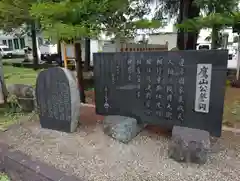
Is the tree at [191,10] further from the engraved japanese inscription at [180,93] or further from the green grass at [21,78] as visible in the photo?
the green grass at [21,78]

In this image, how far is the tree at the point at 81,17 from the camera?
11.7ft

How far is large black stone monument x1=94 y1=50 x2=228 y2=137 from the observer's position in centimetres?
274

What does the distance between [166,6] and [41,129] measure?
22.5ft

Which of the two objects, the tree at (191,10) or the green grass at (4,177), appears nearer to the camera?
the green grass at (4,177)

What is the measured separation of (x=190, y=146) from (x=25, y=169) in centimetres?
213

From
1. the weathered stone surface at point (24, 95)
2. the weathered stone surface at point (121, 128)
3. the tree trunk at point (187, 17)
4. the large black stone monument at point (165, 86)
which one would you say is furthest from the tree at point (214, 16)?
the weathered stone surface at point (24, 95)

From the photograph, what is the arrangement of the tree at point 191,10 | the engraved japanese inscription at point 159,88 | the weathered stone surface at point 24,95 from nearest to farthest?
1. the engraved japanese inscription at point 159,88
2. the weathered stone surface at point 24,95
3. the tree at point 191,10

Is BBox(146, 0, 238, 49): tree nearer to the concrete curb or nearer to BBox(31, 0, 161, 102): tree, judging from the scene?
BBox(31, 0, 161, 102): tree

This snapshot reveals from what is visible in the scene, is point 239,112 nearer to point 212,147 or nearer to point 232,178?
point 212,147

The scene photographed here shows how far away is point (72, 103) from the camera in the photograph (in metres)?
3.40

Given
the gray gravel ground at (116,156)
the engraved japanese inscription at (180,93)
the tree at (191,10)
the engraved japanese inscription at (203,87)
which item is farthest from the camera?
the tree at (191,10)

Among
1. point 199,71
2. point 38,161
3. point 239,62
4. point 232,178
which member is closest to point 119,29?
point 199,71

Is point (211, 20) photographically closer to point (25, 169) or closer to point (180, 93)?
point (180, 93)

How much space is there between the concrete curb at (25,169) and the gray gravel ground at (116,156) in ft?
0.40
